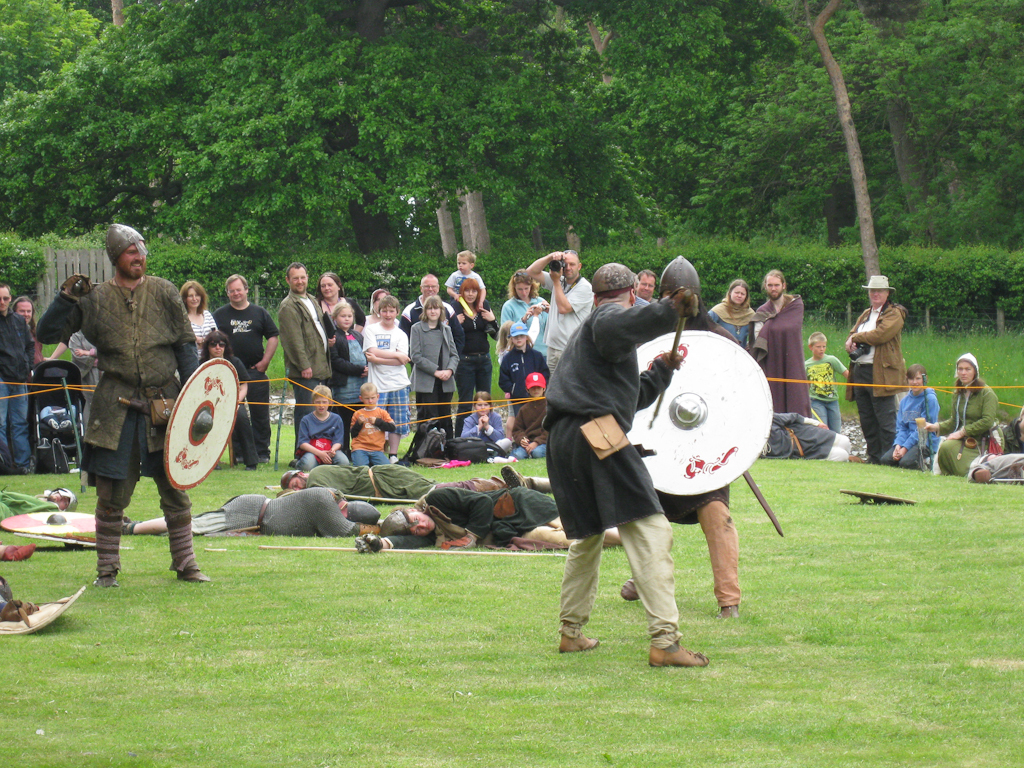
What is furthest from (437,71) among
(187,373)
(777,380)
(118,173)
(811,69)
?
(187,373)

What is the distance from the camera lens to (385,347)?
12742 millimetres

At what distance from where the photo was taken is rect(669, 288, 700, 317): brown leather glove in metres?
4.90

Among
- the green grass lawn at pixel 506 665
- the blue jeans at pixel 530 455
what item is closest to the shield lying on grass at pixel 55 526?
the green grass lawn at pixel 506 665

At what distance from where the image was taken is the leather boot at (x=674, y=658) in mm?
4918

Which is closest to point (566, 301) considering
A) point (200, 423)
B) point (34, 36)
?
point (200, 423)

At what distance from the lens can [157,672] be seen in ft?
16.0

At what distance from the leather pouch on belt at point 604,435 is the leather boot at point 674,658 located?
0.82 meters

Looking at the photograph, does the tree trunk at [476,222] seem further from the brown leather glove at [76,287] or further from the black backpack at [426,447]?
the brown leather glove at [76,287]

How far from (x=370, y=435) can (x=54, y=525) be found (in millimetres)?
3965

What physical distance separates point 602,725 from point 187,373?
3.61m

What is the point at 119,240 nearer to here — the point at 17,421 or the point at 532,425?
the point at 17,421

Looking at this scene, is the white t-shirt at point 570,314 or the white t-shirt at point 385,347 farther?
the white t-shirt at point 385,347

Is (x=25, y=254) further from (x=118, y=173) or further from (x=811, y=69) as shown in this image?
(x=811, y=69)

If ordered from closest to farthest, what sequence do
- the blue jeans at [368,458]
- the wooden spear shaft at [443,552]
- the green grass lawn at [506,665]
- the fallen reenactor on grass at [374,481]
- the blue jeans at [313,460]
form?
the green grass lawn at [506,665] → the wooden spear shaft at [443,552] → the fallen reenactor on grass at [374,481] → the blue jeans at [313,460] → the blue jeans at [368,458]
